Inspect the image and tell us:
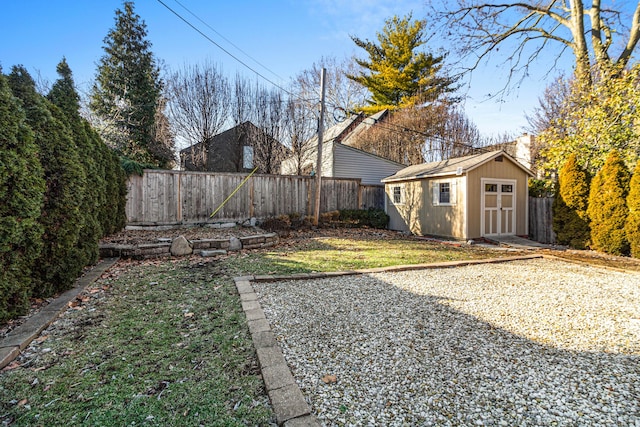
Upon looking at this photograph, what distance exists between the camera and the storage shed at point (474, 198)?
8.76 metres

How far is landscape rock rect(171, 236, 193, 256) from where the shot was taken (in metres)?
5.92

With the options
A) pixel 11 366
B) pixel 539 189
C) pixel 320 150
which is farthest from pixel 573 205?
pixel 11 366

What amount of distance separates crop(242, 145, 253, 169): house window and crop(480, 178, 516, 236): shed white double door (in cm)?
945

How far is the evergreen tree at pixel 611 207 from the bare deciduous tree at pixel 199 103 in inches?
506

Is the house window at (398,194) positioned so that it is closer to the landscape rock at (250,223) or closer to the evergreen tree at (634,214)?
the landscape rock at (250,223)

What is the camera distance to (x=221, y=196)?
9.49 meters

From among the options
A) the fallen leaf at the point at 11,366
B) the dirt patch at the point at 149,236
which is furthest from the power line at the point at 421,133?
the fallen leaf at the point at 11,366

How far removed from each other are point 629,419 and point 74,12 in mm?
10532

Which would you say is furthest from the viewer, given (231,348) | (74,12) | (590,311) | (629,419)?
(74,12)

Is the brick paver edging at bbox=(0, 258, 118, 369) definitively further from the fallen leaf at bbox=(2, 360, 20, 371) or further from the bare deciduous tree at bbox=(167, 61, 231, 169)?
the bare deciduous tree at bbox=(167, 61, 231, 169)

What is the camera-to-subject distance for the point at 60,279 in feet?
11.6

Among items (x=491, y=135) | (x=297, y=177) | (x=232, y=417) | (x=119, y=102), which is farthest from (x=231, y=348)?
(x=491, y=135)

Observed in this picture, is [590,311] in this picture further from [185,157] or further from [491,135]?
[491,135]

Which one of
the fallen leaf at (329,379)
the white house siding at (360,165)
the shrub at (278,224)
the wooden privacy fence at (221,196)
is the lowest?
the fallen leaf at (329,379)
